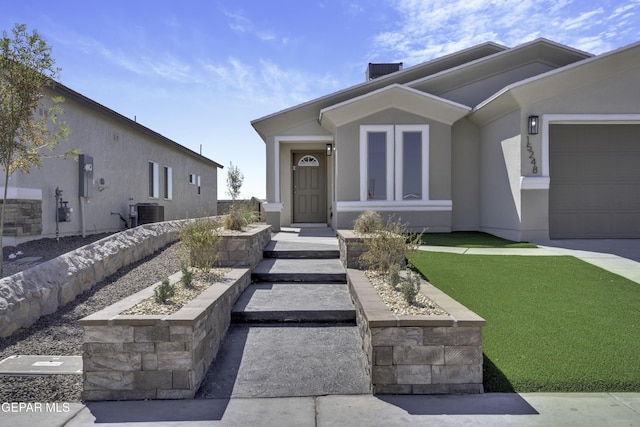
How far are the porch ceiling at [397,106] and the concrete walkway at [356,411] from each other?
760 cm

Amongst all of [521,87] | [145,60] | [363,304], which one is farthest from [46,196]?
[521,87]

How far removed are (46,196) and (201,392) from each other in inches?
286

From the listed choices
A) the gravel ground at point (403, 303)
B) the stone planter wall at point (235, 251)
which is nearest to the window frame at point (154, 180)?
the stone planter wall at point (235, 251)

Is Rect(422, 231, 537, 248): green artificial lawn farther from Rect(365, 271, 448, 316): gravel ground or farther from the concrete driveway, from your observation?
Rect(365, 271, 448, 316): gravel ground

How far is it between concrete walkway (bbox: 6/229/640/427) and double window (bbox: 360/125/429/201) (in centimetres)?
712

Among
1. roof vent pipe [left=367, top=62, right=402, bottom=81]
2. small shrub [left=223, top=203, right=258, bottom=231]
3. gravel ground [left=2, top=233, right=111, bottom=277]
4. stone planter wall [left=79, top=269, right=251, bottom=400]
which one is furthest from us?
roof vent pipe [left=367, top=62, right=402, bottom=81]

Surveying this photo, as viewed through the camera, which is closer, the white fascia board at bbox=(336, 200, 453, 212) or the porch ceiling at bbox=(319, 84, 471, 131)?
the porch ceiling at bbox=(319, 84, 471, 131)

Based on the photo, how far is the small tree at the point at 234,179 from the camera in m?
25.9

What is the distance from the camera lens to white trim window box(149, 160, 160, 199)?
14.2 m

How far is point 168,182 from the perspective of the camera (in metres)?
16.1

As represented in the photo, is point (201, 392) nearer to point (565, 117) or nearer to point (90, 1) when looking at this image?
point (90, 1)

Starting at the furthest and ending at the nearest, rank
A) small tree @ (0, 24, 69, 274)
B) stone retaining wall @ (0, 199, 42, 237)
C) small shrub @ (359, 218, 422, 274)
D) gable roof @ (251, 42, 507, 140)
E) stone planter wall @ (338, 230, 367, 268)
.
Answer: gable roof @ (251, 42, 507, 140), stone retaining wall @ (0, 199, 42, 237), stone planter wall @ (338, 230, 367, 268), small tree @ (0, 24, 69, 274), small shrub @ (359, 218, 422, 274)

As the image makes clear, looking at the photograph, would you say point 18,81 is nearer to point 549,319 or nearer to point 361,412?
point 361,412

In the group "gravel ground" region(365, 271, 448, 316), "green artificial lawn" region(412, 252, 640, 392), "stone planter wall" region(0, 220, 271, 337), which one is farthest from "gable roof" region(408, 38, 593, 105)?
"gravel ground" region(365, 271, 448, 316)
